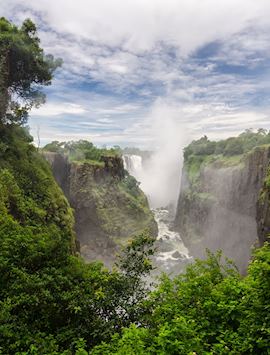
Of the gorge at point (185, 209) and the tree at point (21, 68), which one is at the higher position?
the tree at point (21, 68)

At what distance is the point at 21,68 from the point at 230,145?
44.3 meters

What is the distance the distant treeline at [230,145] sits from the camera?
55.2 m

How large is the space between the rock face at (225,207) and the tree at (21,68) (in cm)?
2070

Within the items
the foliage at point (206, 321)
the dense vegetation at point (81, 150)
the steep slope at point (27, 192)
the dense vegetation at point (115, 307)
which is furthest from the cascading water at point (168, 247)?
the foliage at point (206, 321)

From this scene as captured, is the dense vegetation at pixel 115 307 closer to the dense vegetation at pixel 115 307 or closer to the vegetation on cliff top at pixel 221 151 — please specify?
the dense vegetation at pixel 115 307

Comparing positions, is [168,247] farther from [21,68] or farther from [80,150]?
[21,68]

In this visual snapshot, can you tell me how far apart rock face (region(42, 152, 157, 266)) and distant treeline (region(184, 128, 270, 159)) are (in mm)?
22098

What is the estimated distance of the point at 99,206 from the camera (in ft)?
151

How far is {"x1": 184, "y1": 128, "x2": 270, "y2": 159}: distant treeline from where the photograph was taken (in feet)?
181

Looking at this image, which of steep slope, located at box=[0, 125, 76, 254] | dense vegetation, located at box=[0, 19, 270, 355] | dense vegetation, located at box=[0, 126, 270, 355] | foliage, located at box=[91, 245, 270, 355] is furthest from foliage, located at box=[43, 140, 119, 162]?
foliage, located at box=[91, 245, 270, 355]

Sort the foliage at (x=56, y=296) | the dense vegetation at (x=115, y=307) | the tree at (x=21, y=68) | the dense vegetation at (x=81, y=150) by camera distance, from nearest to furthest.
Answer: the dense vegetation at (x=115, y=307), the foliage at (x=56, y=296), the tree at (x=21, y=68), the dense vegetation at (x=81, y=150)

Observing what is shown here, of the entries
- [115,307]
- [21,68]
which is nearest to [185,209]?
[21,68]

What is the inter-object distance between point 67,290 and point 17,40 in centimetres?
1946

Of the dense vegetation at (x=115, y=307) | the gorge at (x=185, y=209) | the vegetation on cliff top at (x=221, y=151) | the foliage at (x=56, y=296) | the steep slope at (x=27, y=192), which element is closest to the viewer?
the dense vegetation at (x=115, y=307)
